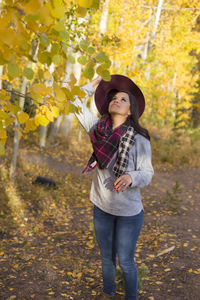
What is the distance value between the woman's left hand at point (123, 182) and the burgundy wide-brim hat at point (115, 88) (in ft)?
2.24

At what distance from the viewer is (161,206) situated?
6.73 metres

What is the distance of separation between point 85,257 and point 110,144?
2325 millimetres

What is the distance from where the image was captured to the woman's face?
2.58 metres

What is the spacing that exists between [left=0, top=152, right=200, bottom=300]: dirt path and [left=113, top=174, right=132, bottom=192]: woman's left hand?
1560 millimetres

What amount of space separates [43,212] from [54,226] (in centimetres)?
60

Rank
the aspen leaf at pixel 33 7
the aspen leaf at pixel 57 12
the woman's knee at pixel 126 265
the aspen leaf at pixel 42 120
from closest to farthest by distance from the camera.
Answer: the aspen leaf at pixel 33 7 < the aspen leaf at pixel 57 12 < the aspen leaf at pixel 42 120 < the woman's knee at pixel 126 265

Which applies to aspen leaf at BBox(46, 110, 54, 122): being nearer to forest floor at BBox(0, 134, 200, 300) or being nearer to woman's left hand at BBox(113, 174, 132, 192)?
woman's left hand at BBox(113, 174, 132, 192)

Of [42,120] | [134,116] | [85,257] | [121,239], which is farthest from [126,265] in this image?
[85,257]

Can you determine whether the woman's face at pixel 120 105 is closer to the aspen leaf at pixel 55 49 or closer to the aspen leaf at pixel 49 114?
the aspen leaf at pixel 49 114

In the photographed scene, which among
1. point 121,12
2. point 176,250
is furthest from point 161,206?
point 121,12

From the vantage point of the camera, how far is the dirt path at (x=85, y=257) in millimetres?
3418

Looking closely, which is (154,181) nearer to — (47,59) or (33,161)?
(33,161)

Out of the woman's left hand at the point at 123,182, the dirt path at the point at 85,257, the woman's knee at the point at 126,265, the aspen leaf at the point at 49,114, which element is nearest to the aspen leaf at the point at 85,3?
the aspen leaf at the point at 49,114

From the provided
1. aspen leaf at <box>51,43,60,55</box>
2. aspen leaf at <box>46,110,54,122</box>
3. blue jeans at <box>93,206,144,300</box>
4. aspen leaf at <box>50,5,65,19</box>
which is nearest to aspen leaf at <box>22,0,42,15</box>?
aspen leaf at <box>50,5,65,19</box>
